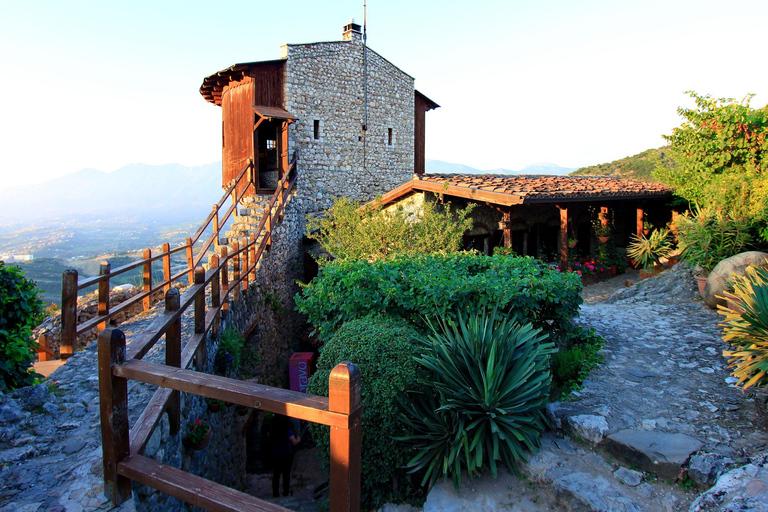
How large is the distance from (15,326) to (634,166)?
32.8 m

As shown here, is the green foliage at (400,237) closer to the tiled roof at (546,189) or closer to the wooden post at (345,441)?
the tiled roof at (546,189)

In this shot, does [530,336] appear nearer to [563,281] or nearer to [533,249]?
[563,281]

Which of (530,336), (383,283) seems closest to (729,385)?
(530,336)

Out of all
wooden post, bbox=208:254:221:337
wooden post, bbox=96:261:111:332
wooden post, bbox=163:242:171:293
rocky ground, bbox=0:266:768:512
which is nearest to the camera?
rocky ground, bbox=0:266:768:512

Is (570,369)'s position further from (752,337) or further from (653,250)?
(653,250)

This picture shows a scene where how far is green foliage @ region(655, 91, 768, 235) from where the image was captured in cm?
1072

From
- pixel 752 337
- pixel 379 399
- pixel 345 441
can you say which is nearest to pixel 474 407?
pixel 379 399

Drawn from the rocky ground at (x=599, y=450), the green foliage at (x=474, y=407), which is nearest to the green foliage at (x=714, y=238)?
the rocky ground at (x=599, y=450)

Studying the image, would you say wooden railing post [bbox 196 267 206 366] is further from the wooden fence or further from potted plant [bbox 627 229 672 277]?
potted plant [bbox 627 229 672 277]

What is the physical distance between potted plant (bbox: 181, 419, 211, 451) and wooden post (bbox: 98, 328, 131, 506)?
4.86 ft

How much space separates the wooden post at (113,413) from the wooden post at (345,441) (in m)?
1.35

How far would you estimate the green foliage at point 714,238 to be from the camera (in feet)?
28.1

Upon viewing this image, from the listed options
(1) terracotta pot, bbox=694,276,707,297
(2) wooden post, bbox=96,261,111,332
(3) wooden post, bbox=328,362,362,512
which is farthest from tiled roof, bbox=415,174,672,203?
(3) wooden post, bbox=328,362,362,512

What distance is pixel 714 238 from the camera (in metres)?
8.85
